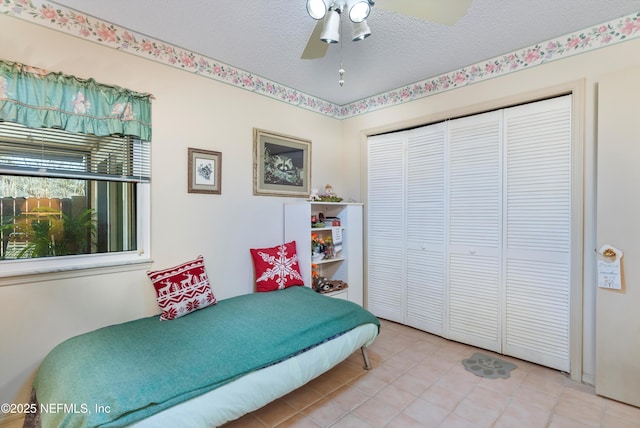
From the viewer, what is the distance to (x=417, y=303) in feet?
10.4

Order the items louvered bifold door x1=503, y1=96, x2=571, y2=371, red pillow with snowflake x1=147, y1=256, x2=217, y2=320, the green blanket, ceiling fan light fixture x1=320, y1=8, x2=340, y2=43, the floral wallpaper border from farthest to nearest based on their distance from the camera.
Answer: louvered bifold door x1=503, y1=96, x2=571, y2=371 < red pillow with snowflake x1=147, y1=256, x2=217, y2=320 < the floral wallpaper border < ceiling fan light fixture x1=320, y1=8, x2=340, y2=43 < the green blanket

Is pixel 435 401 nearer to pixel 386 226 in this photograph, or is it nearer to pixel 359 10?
pixel 386 226

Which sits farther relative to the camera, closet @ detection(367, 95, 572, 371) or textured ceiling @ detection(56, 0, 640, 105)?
closet @ detection(367, 95, 572, 371)

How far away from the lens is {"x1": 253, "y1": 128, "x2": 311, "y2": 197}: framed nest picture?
296 centimetres

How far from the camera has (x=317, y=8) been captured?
1477 mm

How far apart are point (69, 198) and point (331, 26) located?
2.00m

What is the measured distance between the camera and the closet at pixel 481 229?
2.35 m

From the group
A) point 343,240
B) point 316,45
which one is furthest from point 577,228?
point 316,45

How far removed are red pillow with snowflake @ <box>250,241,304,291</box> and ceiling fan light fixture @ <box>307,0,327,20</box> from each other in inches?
77.7

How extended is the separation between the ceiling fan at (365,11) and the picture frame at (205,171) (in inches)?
55.5

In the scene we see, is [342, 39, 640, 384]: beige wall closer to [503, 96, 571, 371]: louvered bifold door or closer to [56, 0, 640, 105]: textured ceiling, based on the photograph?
[503, 96, 571, 371]: louvered bifold door

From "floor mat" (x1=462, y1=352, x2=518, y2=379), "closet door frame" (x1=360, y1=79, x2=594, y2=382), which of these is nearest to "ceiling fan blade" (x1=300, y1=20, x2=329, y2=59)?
"closet door frame" (x1=360, y1=79, x2=594, y2=382)

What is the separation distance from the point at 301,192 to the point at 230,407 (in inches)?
88.4

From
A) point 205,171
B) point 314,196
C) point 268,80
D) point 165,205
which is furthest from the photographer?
point 314,196
